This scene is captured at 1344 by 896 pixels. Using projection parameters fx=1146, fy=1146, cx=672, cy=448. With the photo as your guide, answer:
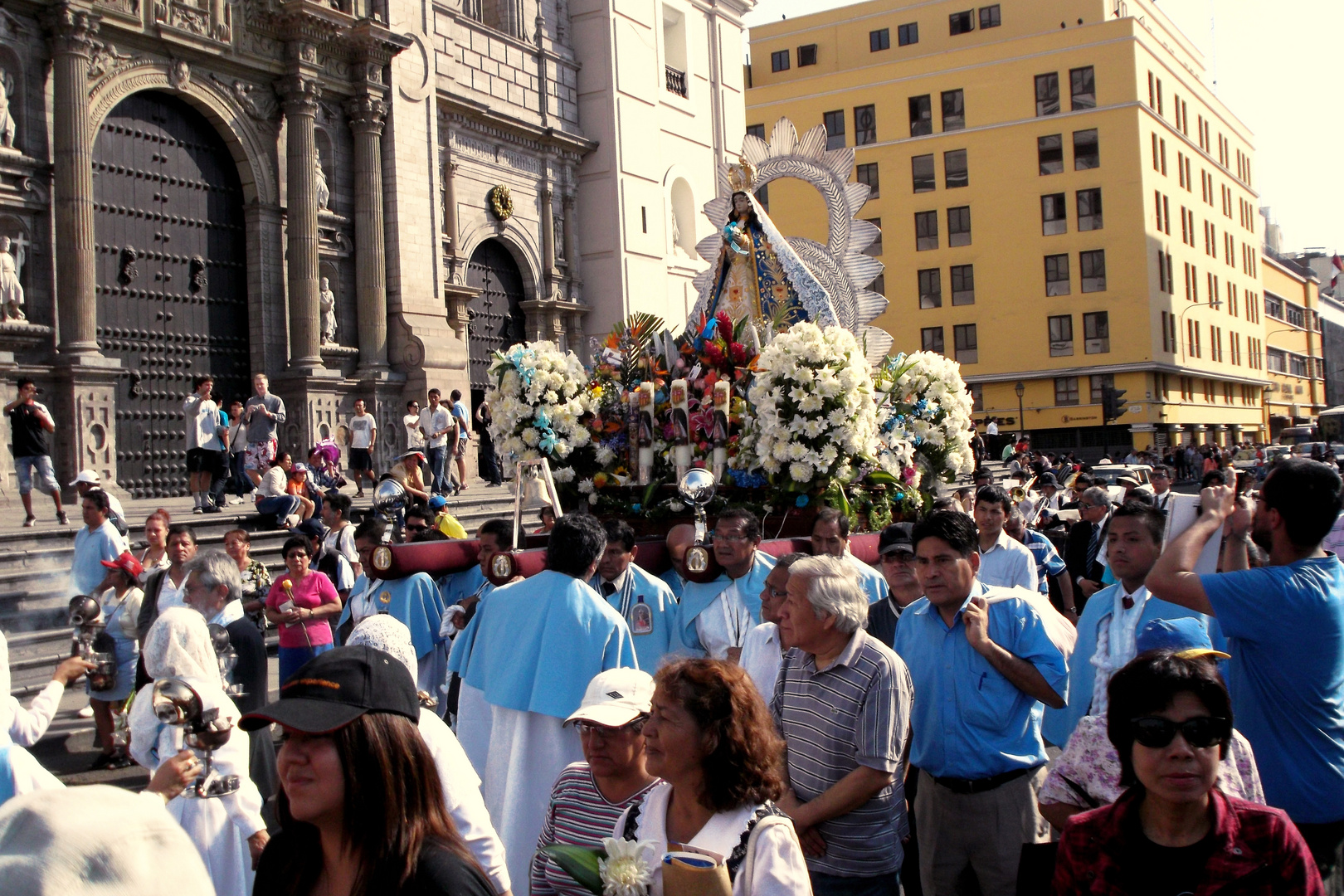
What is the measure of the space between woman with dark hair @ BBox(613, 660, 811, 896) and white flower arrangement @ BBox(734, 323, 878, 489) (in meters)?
5.00

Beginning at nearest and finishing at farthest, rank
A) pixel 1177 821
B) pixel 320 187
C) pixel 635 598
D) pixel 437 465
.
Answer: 1. pixel 1177 821
2. pixel 635 598
3. pixel 437 465
4. pixel 320 187

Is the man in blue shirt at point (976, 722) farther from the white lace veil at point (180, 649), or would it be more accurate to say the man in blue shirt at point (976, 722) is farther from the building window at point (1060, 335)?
the building window at point (1060, 335)

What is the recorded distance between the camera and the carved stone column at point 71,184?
1548cm

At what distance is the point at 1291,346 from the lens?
7100 centimetres

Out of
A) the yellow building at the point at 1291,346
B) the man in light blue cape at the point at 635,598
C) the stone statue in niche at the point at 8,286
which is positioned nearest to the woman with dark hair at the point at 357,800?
the man in light blue cape at the point at 635,598

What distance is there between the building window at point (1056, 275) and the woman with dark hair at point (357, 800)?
46874 millimetres

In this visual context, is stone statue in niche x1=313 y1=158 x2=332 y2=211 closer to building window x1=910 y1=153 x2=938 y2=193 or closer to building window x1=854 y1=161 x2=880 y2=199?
building window x1=854 y1=161 x2=880 y2=199

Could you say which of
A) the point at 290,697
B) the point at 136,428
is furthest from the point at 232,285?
the point at 290,697

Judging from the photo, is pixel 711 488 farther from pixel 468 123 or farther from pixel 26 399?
pixel 468 123

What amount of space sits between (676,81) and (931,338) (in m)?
21.9

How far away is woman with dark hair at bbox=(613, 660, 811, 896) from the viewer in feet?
9.26

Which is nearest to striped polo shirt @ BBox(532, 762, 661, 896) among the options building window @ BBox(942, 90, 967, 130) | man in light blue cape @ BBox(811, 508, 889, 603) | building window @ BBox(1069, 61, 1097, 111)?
man in light blue cape @ BBox(811, 508, 889, 603)

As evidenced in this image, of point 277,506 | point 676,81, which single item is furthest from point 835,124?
point 277,506

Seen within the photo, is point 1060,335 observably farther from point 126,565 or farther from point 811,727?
point 811,727
